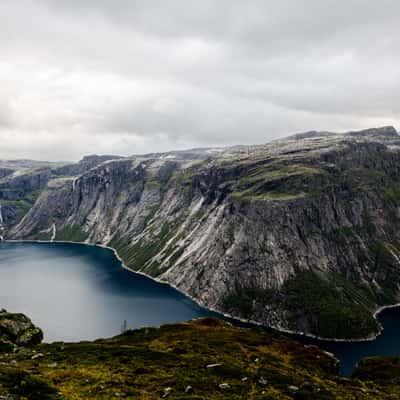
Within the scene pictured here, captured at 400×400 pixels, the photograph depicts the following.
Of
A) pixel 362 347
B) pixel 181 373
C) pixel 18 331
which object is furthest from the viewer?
pixel 362 347

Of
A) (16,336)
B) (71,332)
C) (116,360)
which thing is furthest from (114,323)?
(116,360)

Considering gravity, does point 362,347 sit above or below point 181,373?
below

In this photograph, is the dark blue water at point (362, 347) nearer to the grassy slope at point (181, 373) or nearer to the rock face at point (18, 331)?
the grassy slope at point (181, 373)

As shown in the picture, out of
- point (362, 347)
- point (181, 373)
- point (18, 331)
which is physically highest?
point (181, 373)

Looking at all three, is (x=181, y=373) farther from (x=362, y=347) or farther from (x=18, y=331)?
(x=362, y=347)

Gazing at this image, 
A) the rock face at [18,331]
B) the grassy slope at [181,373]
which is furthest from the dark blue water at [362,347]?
the rock face at [18,331]

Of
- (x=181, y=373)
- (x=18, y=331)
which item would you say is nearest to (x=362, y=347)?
(x=181, y=373)

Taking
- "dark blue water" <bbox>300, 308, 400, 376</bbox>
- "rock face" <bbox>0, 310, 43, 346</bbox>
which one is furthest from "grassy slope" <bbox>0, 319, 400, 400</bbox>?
"dark blue water" <bbox>300, 308, 400, 376</bbox>
